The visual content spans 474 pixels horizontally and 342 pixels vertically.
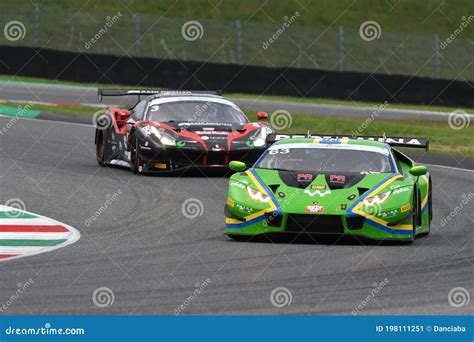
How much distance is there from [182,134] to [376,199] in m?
6.22

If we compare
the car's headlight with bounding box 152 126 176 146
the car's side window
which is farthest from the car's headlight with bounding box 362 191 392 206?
the car's side window

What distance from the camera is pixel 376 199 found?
12062mm

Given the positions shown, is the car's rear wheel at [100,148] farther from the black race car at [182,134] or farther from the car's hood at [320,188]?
the car's hood at [320,188]

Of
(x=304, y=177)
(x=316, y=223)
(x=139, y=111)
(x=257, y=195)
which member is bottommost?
(x=139, y=111)

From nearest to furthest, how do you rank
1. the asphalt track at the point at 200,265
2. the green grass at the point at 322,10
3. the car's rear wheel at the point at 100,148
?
Answer: the asphalt track at the point at 200,265 < the car's rear wheel at the point at 100,148 < the green grass at the point at 322,10

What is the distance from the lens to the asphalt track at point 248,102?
32.0 meters

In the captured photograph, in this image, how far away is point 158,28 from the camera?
41.7 metres

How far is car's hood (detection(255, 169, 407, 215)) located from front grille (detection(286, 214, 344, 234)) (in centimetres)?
6

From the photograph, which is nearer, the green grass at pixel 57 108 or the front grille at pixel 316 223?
the front grille at pixel 316 223

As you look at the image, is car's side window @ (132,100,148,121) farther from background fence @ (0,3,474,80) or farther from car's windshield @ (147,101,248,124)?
background fence @ (0,3,474,80)

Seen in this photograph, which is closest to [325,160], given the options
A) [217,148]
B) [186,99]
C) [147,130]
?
[217,148]

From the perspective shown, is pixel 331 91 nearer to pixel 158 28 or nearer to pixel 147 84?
pixel 147 84

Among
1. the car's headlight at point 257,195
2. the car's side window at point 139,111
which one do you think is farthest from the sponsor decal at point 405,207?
the car's side window at point 139,111

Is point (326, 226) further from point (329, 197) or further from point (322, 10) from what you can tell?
point (322, 10)
